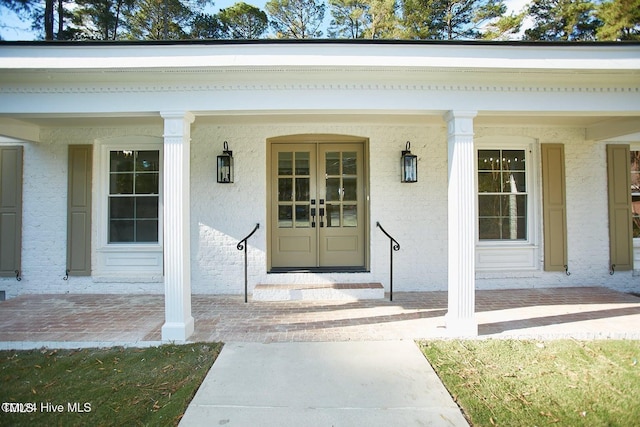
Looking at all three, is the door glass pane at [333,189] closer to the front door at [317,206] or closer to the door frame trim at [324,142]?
the front door at [317,206]

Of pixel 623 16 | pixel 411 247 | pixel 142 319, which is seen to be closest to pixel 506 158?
pixel 411 247

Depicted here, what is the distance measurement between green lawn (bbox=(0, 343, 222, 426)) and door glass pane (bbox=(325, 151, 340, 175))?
3.45 meters

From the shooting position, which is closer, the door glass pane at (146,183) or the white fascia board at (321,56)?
the white fascia board at (321,56)

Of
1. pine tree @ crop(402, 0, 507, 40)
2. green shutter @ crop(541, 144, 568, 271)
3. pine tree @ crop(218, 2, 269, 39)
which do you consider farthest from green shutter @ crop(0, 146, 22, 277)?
pine tree @ crop(402, 0, 507, 40)

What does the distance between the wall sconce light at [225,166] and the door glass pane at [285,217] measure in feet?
3.22

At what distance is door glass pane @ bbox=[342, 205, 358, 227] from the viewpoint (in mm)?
6098

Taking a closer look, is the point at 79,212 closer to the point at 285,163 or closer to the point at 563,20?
the point at 285,163

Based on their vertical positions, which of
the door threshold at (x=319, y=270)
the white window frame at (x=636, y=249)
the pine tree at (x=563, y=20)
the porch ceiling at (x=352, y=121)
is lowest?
the door threshold at (x=319, y=270)

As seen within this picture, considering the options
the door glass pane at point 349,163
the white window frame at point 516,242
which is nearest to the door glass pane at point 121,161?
the door glass pane at point 349,163

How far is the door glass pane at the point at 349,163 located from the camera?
20.1 feet

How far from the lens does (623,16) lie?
423 inches

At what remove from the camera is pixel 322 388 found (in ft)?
9.43

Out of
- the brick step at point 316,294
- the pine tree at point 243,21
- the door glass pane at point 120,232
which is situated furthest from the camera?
the pine tree at point 243,21

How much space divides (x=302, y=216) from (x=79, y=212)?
11.7 ft
